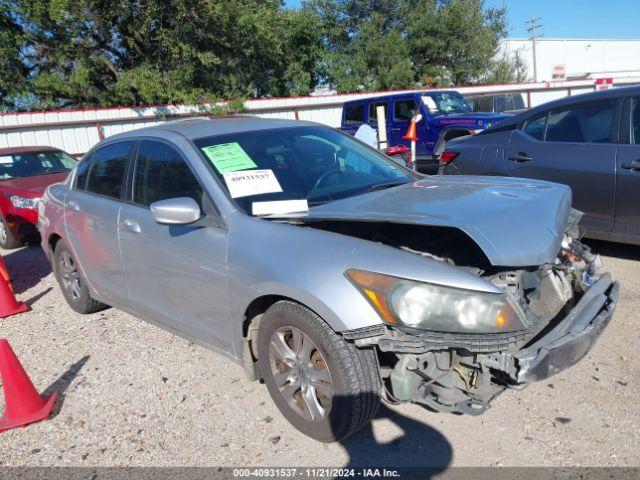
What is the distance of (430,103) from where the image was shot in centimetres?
1306

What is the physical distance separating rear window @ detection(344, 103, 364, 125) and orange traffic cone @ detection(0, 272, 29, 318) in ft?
35.3

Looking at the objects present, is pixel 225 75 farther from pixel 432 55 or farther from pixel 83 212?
pixel 83 212

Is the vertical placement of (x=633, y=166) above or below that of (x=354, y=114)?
below

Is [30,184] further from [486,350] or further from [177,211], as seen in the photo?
[486,350]

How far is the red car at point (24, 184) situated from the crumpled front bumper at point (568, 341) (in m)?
7.02

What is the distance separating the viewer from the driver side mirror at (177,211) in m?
3.03

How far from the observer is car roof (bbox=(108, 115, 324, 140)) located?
3667mm

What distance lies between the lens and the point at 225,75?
23391 millimetres

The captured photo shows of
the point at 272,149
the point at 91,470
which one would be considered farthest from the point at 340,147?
the point at 91,470

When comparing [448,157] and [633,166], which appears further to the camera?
[448,157]

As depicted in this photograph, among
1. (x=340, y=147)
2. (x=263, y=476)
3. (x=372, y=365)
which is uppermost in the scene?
(x=340, y=147)

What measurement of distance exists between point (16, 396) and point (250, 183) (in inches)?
76.1

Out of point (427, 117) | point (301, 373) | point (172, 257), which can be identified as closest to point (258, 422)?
point (301, 373)

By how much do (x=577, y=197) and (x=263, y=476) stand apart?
3.99 meters
